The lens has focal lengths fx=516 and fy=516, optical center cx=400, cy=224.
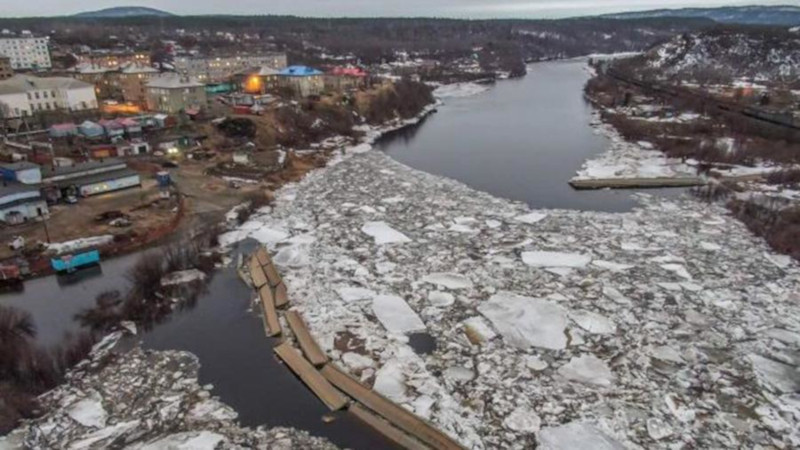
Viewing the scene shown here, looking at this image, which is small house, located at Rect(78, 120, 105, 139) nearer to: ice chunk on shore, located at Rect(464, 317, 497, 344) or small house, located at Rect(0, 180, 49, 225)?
small house, located at Rect(0, 180, 49, 225)

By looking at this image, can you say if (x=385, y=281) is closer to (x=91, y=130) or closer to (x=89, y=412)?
(x=89, y=412)

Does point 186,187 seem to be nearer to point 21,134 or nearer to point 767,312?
point 21,134

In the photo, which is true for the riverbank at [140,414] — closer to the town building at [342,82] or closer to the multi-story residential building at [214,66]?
the town building at [342,82]

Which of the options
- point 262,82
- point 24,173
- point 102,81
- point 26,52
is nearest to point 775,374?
point 24,173

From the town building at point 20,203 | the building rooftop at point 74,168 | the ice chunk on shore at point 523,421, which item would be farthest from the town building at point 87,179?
the ice chunk on shore at point 523,421

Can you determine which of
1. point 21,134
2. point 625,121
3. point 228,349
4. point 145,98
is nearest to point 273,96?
point 145,98

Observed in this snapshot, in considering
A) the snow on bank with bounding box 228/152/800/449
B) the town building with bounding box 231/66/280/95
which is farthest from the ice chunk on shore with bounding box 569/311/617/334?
the town building with bounding box 231/66/280/95
